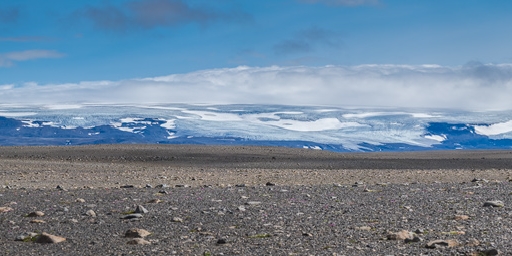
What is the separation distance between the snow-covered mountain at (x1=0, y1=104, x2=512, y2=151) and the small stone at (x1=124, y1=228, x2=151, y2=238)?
157 ft

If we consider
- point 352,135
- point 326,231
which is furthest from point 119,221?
point 352,135

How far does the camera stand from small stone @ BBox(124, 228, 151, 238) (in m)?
8.10

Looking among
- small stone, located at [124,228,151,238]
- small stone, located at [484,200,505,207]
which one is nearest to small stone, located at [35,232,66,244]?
small stone, located at [124,228,151,238]

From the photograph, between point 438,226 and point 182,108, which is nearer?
point 438,226

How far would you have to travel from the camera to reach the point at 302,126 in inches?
2479

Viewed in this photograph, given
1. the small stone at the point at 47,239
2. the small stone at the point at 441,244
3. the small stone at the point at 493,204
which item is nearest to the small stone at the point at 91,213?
the small stone at the point at 47,239

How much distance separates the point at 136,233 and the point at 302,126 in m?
55.1

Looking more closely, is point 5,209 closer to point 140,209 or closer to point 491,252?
point 140,209

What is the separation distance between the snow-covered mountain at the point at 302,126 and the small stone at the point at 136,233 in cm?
4774

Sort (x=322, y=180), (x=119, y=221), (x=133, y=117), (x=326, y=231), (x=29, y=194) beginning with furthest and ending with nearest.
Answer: (x=133, y=117) → (x=322, y=180) → (x=29, y=194) → (x=119, y=221) → (x=326, y=231)

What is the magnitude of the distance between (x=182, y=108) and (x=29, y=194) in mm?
63522

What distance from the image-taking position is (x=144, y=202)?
11.0 metres

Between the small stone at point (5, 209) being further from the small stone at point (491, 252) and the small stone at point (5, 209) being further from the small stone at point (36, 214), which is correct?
the small stone at point (491, 252)

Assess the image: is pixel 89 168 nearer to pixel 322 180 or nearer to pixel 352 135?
pixel 322 180
